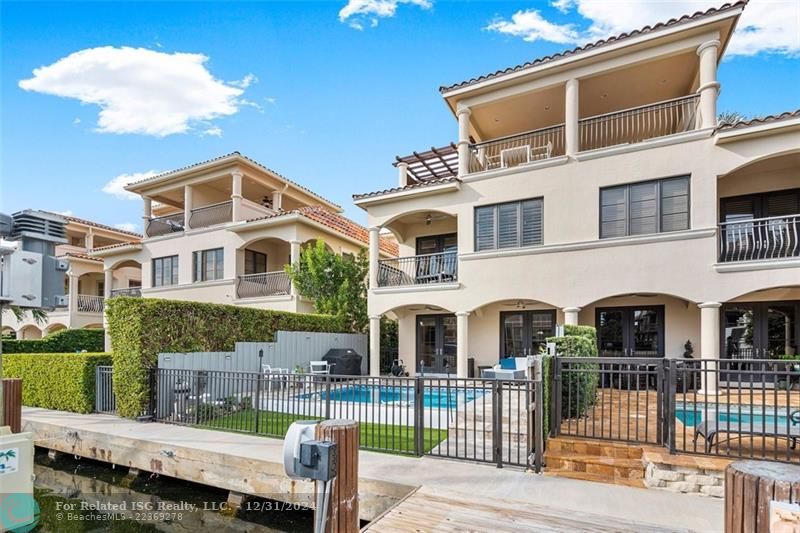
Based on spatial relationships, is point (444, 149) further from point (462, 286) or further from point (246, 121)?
point (246, 121)

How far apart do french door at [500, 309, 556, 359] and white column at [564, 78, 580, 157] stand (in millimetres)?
5298

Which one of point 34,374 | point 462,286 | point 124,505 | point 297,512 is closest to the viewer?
point 297,512

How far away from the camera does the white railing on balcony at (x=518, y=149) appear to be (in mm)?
15227

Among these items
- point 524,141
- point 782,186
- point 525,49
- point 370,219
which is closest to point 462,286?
point 370,219

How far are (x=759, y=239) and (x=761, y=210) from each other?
1535 mm

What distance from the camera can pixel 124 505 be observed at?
7344 mm

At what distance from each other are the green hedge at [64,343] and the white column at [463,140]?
64.6ft

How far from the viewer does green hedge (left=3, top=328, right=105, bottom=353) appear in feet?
65.9

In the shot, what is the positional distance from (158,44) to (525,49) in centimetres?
1152

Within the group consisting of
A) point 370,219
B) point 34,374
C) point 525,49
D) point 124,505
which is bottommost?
point 124,505

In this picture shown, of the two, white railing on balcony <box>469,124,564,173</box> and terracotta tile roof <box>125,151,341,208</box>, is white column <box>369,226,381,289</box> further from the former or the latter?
Answer: terracotta tile roof <box>125,151,341,208</box>

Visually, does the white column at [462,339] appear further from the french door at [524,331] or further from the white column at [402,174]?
the white column at [402,174]

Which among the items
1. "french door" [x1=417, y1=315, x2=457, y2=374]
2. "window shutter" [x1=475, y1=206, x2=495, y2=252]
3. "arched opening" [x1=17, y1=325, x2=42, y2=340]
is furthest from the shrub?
"arched opening" [x1=17, y1=325, x2=42, y2=340]

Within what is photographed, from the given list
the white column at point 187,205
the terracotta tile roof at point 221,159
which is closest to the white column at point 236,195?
the terracotta tile roof at point 221,159
